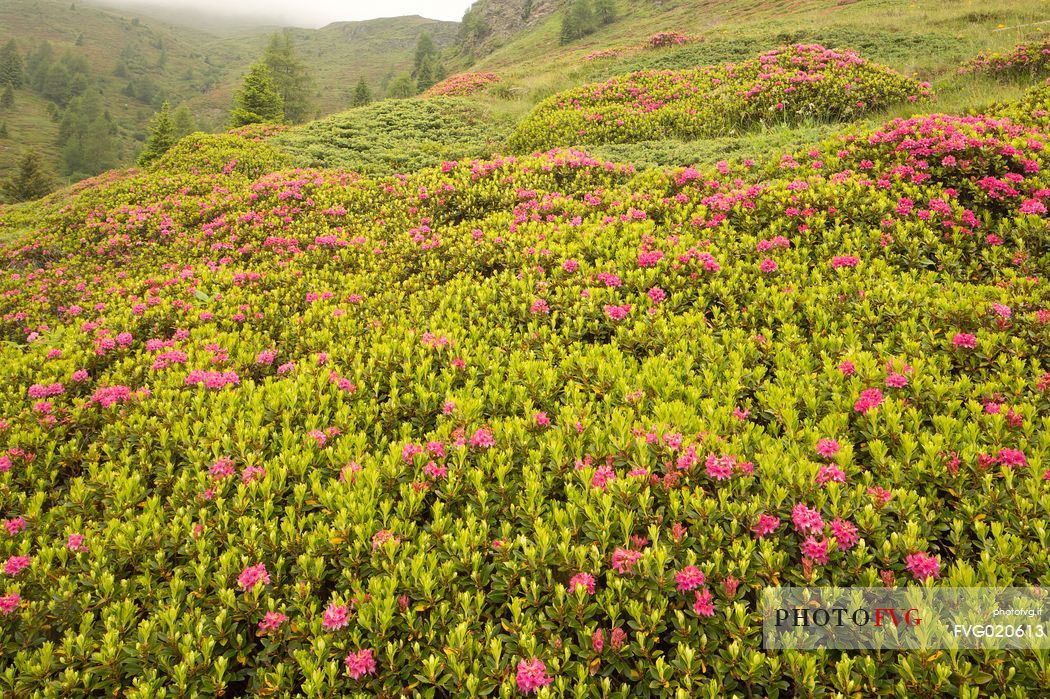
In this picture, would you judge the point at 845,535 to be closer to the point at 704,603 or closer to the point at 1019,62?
the point at 704,603

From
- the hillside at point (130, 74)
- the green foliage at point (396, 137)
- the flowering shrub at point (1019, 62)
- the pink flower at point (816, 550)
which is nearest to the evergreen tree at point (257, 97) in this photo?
the green foliage at point (396, 137)

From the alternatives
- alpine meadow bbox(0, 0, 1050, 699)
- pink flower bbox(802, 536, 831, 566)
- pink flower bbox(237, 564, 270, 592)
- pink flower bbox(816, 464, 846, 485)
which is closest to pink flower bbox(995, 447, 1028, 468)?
alpine meadow bbox(0, 0, 1050, 699)

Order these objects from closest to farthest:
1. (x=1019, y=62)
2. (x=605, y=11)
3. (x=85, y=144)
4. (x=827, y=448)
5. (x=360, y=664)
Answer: (x=360, y=664)
(x=827, y=448)
(x=1019, y=62)
(x=605, y=11)
(x=85, y=144)

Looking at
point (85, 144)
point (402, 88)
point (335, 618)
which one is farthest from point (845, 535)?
point (85, 144)

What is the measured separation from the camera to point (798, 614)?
278 centimetres

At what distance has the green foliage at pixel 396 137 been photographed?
16.5m

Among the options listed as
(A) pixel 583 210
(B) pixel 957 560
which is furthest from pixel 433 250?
(B) pixel 957 560

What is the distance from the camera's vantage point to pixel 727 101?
1512 centimetres

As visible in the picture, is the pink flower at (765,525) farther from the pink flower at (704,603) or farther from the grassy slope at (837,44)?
the grassy slope at (837,44)

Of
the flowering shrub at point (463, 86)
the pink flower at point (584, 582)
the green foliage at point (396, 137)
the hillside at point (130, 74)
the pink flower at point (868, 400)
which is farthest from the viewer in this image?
the hillside at point (130, 74)

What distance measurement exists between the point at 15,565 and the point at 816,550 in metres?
5.41

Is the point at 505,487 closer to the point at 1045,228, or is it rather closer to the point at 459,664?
the point at 459,664

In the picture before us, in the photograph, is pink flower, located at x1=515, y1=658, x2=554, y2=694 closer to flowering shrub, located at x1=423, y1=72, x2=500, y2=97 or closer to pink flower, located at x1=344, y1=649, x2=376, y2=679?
pink flower, located at x1=344, y1=649, x2=376, y2=679

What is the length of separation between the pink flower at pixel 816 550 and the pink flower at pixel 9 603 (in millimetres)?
5115
